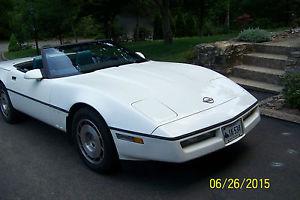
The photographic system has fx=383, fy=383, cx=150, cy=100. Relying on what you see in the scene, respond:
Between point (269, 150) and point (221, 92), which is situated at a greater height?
point (221, 92)

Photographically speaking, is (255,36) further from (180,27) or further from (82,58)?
(180,27)

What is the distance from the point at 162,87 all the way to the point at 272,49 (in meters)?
3.94

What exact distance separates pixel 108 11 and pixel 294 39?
846cm

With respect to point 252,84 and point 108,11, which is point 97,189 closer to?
point 252,84

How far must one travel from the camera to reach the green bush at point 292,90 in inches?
193

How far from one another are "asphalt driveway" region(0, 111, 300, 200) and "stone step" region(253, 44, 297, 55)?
255 cm

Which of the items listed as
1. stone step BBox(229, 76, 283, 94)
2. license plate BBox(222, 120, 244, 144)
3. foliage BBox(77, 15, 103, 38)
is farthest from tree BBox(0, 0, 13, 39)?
license plate BBox(222, 120, 244, 144)

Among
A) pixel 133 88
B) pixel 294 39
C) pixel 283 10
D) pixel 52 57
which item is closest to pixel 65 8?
pixel 283 10

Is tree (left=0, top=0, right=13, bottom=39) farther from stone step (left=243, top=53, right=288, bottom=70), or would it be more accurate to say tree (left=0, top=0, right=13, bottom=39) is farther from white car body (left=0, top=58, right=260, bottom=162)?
white car body (left=0, top=58, right=260, bottom=162)

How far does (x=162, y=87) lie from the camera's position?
12.2 feet

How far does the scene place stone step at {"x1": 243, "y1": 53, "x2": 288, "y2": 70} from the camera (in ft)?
21.3

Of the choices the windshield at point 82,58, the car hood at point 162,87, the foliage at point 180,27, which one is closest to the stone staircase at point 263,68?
the car hood at point 162,87

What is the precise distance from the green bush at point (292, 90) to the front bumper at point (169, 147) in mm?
1839

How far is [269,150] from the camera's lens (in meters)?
3.99
